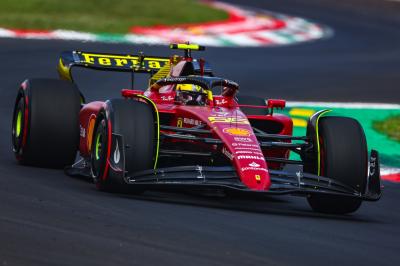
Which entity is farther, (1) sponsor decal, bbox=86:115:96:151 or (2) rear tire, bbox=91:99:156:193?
(1) sponsor decal, bbox=86:115:96:151

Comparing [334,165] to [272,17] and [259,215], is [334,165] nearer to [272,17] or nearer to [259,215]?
[259,215]

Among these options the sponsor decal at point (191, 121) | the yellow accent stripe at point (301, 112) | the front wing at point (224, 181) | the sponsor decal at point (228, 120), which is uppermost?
the sponsor decal at point (228, 120)

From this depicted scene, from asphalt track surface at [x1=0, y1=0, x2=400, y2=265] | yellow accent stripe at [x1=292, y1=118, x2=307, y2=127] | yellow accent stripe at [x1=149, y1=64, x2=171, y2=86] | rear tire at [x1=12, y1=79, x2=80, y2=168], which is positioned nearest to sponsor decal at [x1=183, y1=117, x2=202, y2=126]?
asphalt track surface at [x1=0, y1=0, x2=400, y2=265]

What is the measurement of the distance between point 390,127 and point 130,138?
287 inches

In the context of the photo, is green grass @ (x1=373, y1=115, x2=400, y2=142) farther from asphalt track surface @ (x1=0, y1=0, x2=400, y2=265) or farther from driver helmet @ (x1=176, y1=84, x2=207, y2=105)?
driver helmet @ (x1=176, y1=84, x2=207, y2=105)

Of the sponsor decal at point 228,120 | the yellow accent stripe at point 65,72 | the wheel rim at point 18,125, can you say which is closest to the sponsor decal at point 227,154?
the sponsor decal at point 228,120

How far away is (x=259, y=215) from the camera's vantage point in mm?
10047

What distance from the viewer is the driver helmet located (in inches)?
452

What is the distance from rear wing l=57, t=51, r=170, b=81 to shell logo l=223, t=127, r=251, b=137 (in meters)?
2.68

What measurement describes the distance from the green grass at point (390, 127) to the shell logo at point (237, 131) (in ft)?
19.2

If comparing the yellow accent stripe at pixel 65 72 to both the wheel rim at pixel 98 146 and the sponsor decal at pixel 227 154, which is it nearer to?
the wheel rim at pixel 98 146

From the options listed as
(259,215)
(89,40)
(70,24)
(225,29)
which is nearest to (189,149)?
(259,215)

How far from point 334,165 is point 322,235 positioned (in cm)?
149

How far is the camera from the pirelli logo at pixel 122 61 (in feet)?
43.4
